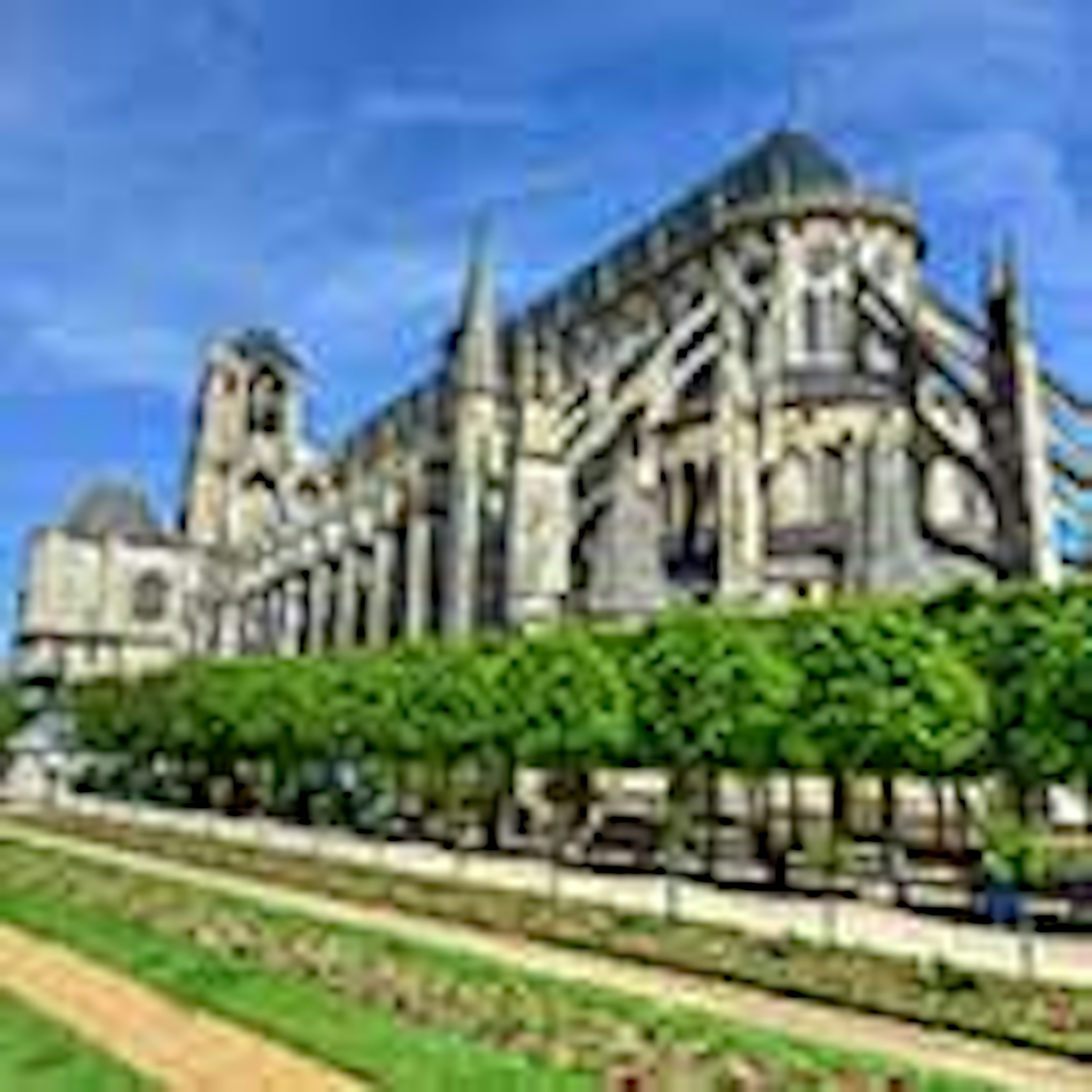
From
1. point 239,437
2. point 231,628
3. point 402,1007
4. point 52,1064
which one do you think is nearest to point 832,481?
point 402,1007

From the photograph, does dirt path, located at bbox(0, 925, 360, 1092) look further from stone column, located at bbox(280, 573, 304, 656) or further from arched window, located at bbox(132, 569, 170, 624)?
arched window, located at bbox(132, 569, 170, 624)

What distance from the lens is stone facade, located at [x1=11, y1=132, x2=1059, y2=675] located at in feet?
143

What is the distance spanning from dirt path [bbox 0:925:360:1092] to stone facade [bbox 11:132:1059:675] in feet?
102

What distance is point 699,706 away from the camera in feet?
92.8

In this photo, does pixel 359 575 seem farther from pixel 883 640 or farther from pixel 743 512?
pixel 883 640

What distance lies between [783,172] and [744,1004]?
5396 centimetres

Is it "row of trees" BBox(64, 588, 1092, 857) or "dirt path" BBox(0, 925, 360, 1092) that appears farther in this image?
"row of trees" BBox(64, 588, 1092, 857)

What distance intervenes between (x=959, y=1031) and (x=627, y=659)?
61.8ft

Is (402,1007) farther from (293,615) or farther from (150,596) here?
(150,596)

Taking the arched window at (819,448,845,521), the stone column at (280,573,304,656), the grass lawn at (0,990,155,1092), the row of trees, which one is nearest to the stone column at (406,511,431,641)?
the row of trees

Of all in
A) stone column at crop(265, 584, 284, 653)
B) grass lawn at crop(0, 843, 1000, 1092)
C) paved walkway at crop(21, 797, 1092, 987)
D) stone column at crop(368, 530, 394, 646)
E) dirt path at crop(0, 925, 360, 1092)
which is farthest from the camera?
stone column at crop(265, 584, 284, 653)

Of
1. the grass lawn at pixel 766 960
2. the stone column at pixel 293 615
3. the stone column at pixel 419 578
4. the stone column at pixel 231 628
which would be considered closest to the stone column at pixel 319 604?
the stone column at pixel 293 615

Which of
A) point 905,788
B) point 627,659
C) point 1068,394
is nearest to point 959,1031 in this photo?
point 627,659

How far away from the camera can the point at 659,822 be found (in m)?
34.8
